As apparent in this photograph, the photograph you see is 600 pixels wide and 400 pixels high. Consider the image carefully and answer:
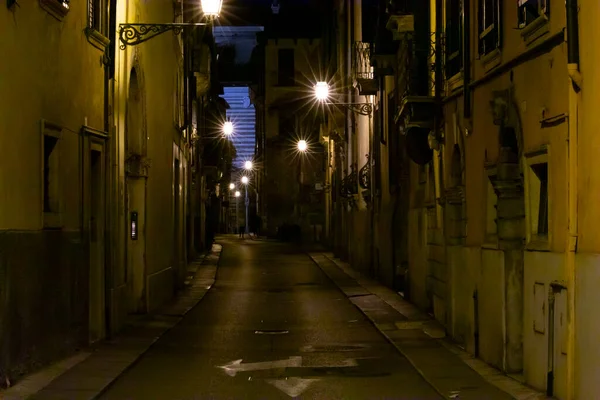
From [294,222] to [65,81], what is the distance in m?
56.6

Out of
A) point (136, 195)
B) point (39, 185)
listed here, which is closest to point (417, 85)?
point (136, 195)

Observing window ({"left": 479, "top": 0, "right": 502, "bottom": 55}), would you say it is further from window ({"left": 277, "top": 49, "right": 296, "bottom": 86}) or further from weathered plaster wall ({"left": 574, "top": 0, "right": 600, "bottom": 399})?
window ({"left": 277, "top": 49, "right": 296, "bottom": 86})

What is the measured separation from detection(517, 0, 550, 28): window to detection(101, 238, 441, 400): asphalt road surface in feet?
14.8

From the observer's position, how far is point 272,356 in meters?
14.8

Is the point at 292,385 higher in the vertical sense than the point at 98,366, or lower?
lower

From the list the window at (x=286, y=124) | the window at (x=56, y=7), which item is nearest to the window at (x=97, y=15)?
the window at (x=56, y=7)

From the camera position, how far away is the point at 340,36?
137 feet

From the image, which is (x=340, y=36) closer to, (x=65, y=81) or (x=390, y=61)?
(x=390, y=61)

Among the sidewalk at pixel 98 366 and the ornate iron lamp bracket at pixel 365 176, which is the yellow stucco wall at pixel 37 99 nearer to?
the sidewalk at pixel 98 366

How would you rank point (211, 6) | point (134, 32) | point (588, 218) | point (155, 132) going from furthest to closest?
point (155, 132)
point (134, 32)
point (211, 6)
point (588, 218)

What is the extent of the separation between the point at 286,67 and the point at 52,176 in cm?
6120

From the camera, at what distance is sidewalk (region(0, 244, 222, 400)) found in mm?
10844

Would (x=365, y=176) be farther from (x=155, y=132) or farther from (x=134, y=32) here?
(x=134, y=32)

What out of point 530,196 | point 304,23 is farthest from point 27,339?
point 304,23
